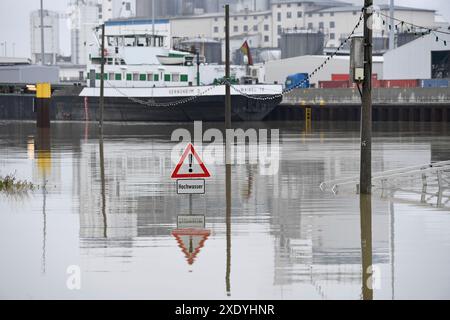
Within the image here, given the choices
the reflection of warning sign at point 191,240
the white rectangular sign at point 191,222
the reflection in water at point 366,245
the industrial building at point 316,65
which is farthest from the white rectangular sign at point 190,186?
the industrial building at point 316,65

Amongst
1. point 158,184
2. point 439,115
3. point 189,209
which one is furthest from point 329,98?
point 189,209

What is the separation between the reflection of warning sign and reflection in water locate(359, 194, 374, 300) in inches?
87.1

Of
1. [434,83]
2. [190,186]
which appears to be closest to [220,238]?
[190,186]

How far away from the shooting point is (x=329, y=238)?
50.4 feet

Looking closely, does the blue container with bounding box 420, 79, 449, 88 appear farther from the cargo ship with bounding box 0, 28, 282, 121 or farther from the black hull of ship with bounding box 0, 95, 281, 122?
the black hull of ship with bounding box 0, 95, 281, 122

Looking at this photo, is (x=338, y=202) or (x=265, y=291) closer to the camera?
(x=265, y=291)

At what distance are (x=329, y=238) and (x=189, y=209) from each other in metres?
4.37

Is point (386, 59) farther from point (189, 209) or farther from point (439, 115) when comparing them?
point (189, 209)

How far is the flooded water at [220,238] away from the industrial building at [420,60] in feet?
163

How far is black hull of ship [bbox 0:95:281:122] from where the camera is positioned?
6838 centimetres

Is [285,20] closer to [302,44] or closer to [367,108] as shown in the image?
[302,44]

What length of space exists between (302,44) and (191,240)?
95969 mm

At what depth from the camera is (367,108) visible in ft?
67.6

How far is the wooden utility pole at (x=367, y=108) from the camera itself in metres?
20.3
